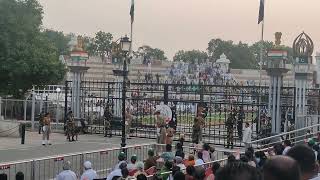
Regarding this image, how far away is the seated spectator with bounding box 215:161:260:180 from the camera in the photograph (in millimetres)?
3215

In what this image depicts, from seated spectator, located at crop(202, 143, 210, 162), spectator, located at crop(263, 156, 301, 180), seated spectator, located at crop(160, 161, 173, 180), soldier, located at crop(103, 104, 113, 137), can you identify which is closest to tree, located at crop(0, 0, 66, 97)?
soldier, located at crop(103, 104, 113, 137)

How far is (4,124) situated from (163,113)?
37.9ft

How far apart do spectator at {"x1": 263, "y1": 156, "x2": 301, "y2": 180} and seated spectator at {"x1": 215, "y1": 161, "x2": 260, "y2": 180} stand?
9 cm

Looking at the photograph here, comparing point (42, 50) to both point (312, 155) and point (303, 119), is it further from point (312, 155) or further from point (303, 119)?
point (312, 155)

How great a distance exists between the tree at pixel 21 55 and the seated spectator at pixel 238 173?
1346 inches

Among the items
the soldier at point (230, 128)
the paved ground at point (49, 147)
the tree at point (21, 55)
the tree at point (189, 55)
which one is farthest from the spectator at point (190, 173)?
the tree at point (189, 55)

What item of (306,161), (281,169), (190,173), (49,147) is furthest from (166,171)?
(49,147)

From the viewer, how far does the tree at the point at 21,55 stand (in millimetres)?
36281

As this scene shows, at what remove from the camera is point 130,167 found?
1170cm

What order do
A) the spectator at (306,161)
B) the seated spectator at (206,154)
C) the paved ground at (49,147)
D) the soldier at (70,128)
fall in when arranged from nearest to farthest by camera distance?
the spectator at (306,161)
the seated spectator at (206,154)
the paved ground at (49,147)
the soldier at (70,128)

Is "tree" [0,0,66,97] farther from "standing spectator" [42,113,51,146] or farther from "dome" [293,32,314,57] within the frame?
"dome" [293,32,314,57]

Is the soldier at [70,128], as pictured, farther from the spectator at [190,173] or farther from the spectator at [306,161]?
the spectator at [306,161]

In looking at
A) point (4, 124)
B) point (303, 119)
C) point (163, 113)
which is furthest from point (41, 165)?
point (4, 124)

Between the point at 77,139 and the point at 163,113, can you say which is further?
the point at 77,139
